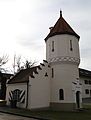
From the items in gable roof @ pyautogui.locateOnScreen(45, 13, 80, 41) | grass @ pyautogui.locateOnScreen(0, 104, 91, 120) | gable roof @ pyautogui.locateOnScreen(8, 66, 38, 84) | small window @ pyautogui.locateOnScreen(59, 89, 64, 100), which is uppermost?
gable roof @ pyautogui.locateOnScreen(45, 13, 80, 41)

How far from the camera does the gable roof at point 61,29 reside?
96.4 ft

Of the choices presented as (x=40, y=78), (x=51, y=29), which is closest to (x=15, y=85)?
(x=40, y=78)

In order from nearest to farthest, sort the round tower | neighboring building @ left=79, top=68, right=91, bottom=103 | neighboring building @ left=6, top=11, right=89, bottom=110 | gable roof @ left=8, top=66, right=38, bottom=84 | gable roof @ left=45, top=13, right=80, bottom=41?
neighboring building @ left=6, top=11, right=89, bottom=110 < the round tower < gable roof @ left=8, top=66, right=38, bottom=84 < gable roof @ left=45, top=13, right=80, bottom=41 < neighboring building @ left=79, top=68, right=91, bottom=103

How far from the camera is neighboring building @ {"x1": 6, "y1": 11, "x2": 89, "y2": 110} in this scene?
27.0m

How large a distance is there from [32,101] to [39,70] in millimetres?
4486

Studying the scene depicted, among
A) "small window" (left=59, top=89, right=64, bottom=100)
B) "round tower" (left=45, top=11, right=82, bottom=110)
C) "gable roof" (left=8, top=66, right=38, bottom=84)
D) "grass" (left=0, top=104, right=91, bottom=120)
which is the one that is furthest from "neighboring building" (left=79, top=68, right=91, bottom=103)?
"grass" (left=0, top=104, right=91, bottom=120)

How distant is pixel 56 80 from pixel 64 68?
82.0 inches

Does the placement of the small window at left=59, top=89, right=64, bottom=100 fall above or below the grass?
above

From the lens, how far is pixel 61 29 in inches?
1176

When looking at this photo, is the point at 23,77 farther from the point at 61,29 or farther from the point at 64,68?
the point at 61,29

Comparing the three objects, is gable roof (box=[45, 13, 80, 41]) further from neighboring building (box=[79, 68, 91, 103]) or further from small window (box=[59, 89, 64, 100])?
neighboring building (box=[79, 68, 91, 103])

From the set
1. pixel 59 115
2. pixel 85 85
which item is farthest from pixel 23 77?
pixel 85 85

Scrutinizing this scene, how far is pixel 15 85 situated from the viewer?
29.7 m

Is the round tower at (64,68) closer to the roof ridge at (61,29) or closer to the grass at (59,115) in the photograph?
the roof ridge at (61,29)
